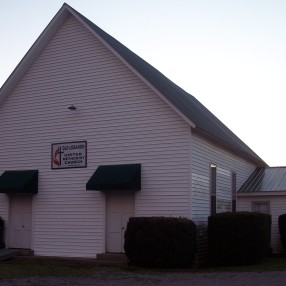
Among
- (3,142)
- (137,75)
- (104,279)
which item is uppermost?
(137,75)

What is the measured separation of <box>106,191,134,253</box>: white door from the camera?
60.5 ft

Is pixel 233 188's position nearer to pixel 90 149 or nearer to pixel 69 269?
pixel 90 149

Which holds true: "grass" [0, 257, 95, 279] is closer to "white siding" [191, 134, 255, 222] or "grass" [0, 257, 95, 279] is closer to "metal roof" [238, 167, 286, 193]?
"white siding" [191, 134, 255, 222]

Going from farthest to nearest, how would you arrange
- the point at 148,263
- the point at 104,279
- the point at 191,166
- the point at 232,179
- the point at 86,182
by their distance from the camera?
the point at 232,179, the point at 86,182, the point at 191,166, the point at 148,263, the point at 104,279

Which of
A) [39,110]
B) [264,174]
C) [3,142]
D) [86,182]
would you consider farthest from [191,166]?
[264,174]

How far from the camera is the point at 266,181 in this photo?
25672mm

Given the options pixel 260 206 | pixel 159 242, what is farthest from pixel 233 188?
pixel 159 242

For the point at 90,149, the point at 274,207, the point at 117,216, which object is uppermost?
the point at 90,149

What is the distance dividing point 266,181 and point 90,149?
421 inches

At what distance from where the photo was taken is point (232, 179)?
23609 mm

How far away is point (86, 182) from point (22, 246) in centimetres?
400

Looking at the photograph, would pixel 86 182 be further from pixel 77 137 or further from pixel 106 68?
pixel 106 68

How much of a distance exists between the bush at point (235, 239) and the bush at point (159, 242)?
155 centimetres

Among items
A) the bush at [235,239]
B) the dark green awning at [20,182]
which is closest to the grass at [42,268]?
the dark green awning at [20,182]
